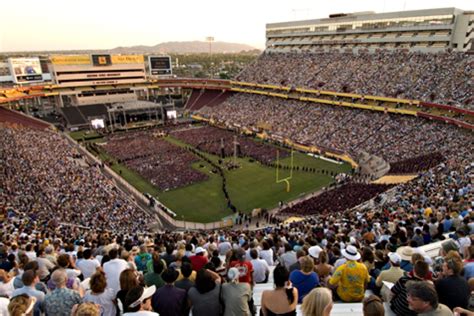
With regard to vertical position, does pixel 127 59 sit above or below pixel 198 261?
above

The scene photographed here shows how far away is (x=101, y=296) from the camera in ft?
17.8

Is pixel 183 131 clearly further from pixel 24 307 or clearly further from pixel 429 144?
pixel 24 307

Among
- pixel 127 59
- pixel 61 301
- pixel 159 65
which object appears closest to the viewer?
pixel 61 301

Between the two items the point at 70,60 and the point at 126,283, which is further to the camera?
the point at 70,60

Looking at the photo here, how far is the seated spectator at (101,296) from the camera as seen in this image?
541 cm

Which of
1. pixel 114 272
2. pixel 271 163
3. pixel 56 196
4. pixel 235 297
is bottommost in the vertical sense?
pixel 271 163

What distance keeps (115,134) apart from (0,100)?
23018 mm

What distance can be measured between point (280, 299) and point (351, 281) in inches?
81.2

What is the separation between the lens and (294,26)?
7706 cm

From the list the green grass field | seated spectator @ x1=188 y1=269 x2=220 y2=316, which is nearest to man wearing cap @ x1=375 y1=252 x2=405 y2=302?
seated spectator @ x1=188 y1=269 x2=220 y2=316

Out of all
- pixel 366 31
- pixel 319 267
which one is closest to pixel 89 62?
pixel 366 31

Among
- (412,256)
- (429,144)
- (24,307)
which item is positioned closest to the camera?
(24,307)

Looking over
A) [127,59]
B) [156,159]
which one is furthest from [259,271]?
[127,59]

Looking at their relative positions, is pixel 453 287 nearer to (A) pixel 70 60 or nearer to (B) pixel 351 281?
(B) pixel 351 281
